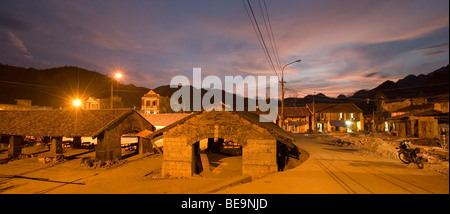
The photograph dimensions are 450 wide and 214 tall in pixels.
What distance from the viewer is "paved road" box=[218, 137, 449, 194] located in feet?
26.3

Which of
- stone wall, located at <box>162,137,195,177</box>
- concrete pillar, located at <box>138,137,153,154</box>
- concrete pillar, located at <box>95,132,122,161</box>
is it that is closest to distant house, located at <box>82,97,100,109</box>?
concrete pillar, located at <box>138,137,153,154</box>

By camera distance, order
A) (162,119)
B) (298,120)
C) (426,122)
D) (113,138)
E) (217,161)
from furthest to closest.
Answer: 1. (298,120)
2. (162,119)
3. (426,122)
4. (113,138)
5. (217,161)

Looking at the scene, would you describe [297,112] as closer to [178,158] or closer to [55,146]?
[178,158]

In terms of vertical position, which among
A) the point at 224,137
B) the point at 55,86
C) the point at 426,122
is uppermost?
the point at 55,86

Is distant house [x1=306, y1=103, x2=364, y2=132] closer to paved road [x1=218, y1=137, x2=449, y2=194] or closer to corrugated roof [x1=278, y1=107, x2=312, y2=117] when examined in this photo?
corrugated roof [x1=278, y1=107, x2=312, y2=117]

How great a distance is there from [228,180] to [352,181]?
5.69m

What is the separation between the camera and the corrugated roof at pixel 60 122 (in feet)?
59.2

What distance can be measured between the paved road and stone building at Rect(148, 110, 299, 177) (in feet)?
3.98

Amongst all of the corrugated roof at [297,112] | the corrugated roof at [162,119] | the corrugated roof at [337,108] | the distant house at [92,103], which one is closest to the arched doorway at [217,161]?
the corrugated roof at [162,119]

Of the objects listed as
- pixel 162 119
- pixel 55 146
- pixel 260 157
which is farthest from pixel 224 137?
pixel 162 119

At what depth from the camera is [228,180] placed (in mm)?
10961

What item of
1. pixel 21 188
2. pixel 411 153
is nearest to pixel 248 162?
pixel 411 153

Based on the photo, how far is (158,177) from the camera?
1266 cm
